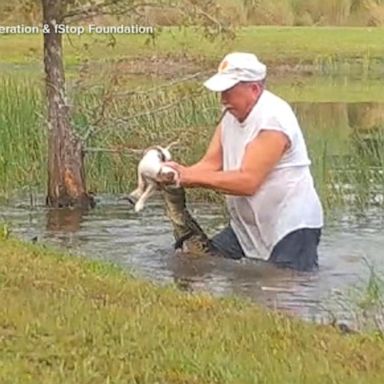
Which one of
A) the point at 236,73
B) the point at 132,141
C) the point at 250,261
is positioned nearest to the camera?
the point at 236,73

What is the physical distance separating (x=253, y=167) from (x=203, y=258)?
121 cm

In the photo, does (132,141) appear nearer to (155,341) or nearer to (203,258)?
(203,258)

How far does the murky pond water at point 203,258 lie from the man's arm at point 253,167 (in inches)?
28.0

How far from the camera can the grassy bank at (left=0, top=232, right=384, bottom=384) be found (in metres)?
5.63

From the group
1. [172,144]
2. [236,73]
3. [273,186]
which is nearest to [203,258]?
[273,186]

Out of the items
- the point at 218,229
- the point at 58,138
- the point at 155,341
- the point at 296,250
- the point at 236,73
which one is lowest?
the point at 218,229

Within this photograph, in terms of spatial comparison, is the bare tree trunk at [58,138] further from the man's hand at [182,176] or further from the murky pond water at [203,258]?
the man's hand at [182,176]

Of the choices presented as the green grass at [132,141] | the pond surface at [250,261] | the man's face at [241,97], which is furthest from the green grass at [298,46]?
the man's face at [241,97]

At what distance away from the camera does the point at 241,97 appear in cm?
906

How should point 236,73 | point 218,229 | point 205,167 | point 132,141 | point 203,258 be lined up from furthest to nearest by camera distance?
1. point 132,141
2. point 218,229
3. point 203,258
4. point 205,167
5. point 236,73

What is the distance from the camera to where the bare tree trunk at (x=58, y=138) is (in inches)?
530

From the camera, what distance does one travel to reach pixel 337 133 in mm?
17484

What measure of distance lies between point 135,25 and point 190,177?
5.02m

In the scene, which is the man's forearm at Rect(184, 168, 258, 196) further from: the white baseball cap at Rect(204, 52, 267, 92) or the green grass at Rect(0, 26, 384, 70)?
the green grass at Rect(0, 26, 384, 70)
